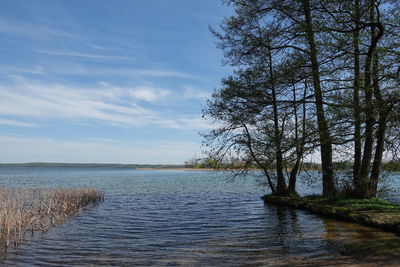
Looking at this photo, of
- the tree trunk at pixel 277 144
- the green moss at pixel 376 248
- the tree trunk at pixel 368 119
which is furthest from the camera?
the tree trunk at pixel 277 144

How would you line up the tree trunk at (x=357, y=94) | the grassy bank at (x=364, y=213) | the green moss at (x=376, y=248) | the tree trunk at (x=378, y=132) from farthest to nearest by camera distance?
the tree trunk at (x=357, y=94), the tree trunk at (x=378, y=132), the grassy bank at (x=364, y=213), the green moss at (x=376, y=248)

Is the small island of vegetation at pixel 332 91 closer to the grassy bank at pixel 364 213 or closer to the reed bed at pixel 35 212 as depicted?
the grassy bank at pixel 364 213

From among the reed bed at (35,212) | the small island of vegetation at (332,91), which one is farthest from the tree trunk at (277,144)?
the reed bed at (35,212)

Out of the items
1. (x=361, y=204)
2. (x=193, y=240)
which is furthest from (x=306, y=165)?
(x=193, y=240)

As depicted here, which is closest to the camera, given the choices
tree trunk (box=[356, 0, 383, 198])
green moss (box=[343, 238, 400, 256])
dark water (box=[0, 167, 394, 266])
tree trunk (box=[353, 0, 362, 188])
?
green moss (box=[343, 238, 400, 256])

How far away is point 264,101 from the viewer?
1559 cm

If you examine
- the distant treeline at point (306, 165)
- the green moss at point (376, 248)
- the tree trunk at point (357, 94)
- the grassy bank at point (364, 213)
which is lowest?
the green moss at point (376, 248)

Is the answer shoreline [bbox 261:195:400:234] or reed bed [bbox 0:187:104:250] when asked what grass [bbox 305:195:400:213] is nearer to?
shoreline [bbox 261:195:400:234]

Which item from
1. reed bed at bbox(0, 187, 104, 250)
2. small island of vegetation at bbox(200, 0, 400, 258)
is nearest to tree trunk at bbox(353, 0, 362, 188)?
small island of vegetation at bbox(200, 0, 400, 258)

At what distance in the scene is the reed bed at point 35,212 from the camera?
11.3 metres

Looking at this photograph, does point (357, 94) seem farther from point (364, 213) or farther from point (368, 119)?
point (364, 213)

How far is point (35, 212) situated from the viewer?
14406 mm

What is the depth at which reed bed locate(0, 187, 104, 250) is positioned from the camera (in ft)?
37.2

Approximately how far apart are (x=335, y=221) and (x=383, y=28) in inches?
281
